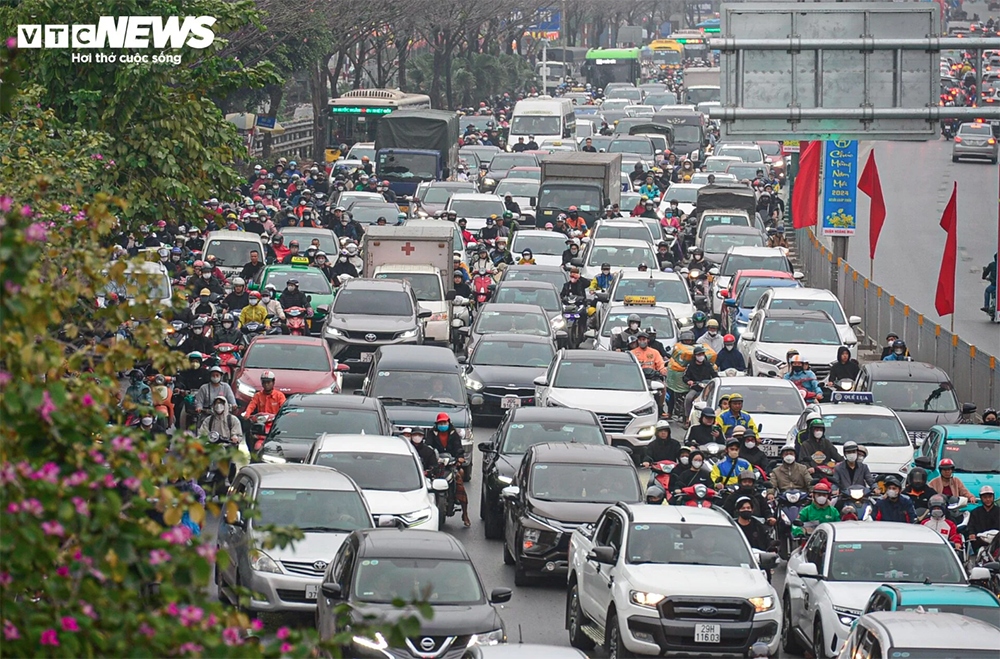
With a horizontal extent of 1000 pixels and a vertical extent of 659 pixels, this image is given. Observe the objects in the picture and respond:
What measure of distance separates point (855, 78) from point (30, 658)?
1534 cm

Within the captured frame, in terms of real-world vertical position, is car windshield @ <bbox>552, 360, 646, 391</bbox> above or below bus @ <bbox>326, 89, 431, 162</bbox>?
below

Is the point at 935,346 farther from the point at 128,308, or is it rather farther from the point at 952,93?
the point at 952,93

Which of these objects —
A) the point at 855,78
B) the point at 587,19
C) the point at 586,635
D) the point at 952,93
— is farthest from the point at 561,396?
the point at 587,19

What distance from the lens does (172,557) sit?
6988 mm

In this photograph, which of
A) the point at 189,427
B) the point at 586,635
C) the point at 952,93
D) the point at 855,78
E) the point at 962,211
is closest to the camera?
the point at 586,635

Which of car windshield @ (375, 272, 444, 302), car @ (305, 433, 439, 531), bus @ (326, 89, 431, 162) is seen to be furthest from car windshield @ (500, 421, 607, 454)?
bus @ (326, 89, 431, 162)

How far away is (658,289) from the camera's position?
34.4 metres

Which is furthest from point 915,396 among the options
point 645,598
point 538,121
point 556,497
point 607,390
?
point 538,121

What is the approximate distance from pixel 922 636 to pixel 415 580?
13.4 feet

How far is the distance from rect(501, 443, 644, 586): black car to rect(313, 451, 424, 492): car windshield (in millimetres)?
991

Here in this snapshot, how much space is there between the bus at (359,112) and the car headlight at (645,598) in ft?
160

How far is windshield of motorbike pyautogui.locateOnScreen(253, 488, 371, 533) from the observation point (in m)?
17.8

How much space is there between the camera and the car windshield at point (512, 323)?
1219 inches

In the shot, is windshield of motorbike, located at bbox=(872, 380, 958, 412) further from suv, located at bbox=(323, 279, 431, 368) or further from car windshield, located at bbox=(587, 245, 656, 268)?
car windshield, located at bbox=(587, 245, 656, 268)
